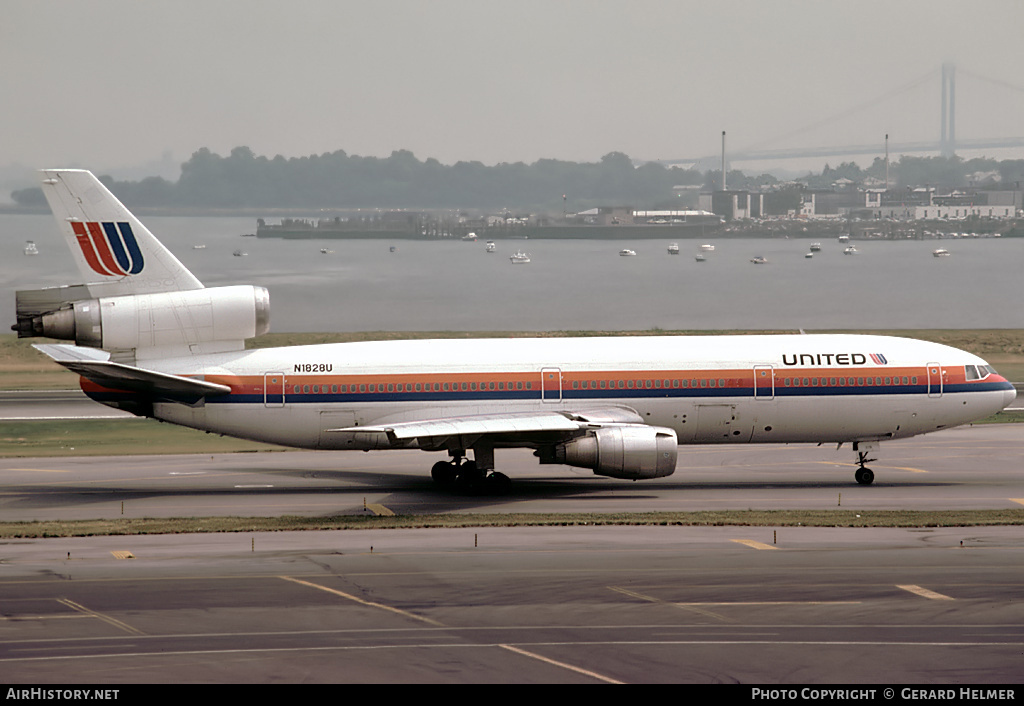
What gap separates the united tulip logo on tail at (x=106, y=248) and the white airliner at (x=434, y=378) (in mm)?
51

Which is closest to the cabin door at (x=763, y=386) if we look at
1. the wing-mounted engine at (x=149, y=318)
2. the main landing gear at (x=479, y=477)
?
the main landing gear at (x=479, y=477)

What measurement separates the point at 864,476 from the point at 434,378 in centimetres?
1643

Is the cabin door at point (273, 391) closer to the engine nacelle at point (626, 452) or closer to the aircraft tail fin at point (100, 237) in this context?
the aircraft tail fin at point (100, 237)

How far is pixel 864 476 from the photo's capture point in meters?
42.2

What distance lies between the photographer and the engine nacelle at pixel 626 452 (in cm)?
3828

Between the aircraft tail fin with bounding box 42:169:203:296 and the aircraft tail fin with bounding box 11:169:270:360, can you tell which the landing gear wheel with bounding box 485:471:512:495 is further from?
the aircraft tail fin with bounding box 42:169:203:296

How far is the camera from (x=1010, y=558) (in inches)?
1147

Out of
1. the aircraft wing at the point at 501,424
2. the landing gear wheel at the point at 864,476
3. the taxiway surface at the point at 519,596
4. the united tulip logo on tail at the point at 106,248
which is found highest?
the united tulip logo on tail at the point at 106,248

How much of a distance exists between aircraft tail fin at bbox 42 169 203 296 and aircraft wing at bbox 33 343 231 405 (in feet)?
8.44

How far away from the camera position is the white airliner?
3988 cm

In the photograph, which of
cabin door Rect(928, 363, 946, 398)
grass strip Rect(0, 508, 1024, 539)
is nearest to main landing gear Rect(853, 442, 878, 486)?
cabin door Rect(928, 363, 946, 398)

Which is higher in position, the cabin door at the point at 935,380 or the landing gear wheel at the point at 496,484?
the cabin door at the point at 935,380

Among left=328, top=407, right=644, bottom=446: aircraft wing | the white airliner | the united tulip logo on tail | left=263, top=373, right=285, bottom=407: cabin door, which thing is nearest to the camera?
left=328, top=407, right=644, bottom=446: aircraft wing

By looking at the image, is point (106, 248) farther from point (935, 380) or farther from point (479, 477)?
point (935, 380)
